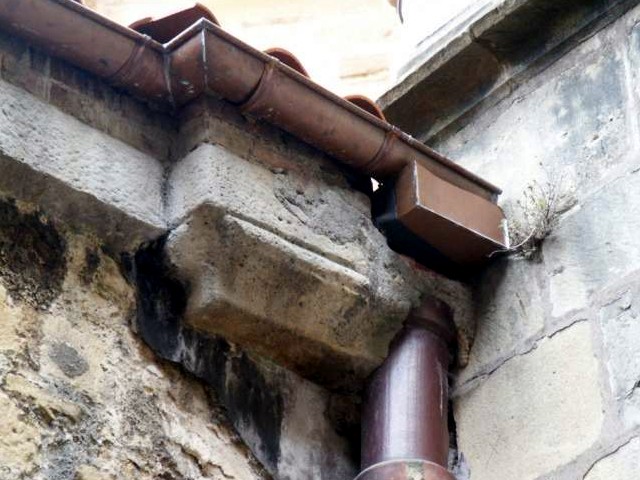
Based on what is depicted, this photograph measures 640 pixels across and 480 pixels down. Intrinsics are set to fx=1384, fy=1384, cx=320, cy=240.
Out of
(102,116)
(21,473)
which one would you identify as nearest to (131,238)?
(102,116)

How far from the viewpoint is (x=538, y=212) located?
124 inches

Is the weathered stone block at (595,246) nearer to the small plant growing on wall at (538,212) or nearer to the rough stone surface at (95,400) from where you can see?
the small plant growing on wall at (538,212)

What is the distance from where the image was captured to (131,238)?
2779mm

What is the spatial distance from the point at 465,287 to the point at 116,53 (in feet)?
3.32

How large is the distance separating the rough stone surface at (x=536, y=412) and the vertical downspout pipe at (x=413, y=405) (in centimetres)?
8

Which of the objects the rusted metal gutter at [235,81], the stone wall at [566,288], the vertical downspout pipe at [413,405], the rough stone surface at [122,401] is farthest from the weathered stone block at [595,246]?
the rough stone surface at [122,401]

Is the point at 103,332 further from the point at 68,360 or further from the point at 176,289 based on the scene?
the point at 176,289

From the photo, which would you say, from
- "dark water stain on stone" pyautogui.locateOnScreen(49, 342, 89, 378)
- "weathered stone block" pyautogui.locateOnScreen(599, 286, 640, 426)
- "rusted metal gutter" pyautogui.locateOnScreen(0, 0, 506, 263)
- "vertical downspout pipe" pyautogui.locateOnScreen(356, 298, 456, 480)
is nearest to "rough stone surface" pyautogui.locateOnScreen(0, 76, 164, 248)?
"rusted metal gutter" pyautogui.locateOnScreen(0, 0, 506, 263)

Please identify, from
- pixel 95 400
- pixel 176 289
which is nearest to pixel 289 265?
pixel 176 289

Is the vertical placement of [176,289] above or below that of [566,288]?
below

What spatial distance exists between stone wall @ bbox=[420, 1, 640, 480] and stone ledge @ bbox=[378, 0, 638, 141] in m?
0.02

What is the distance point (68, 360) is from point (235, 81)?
0.67 meters

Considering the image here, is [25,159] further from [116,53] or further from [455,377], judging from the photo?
[455,377]

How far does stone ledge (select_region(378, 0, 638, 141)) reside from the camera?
337 cm
